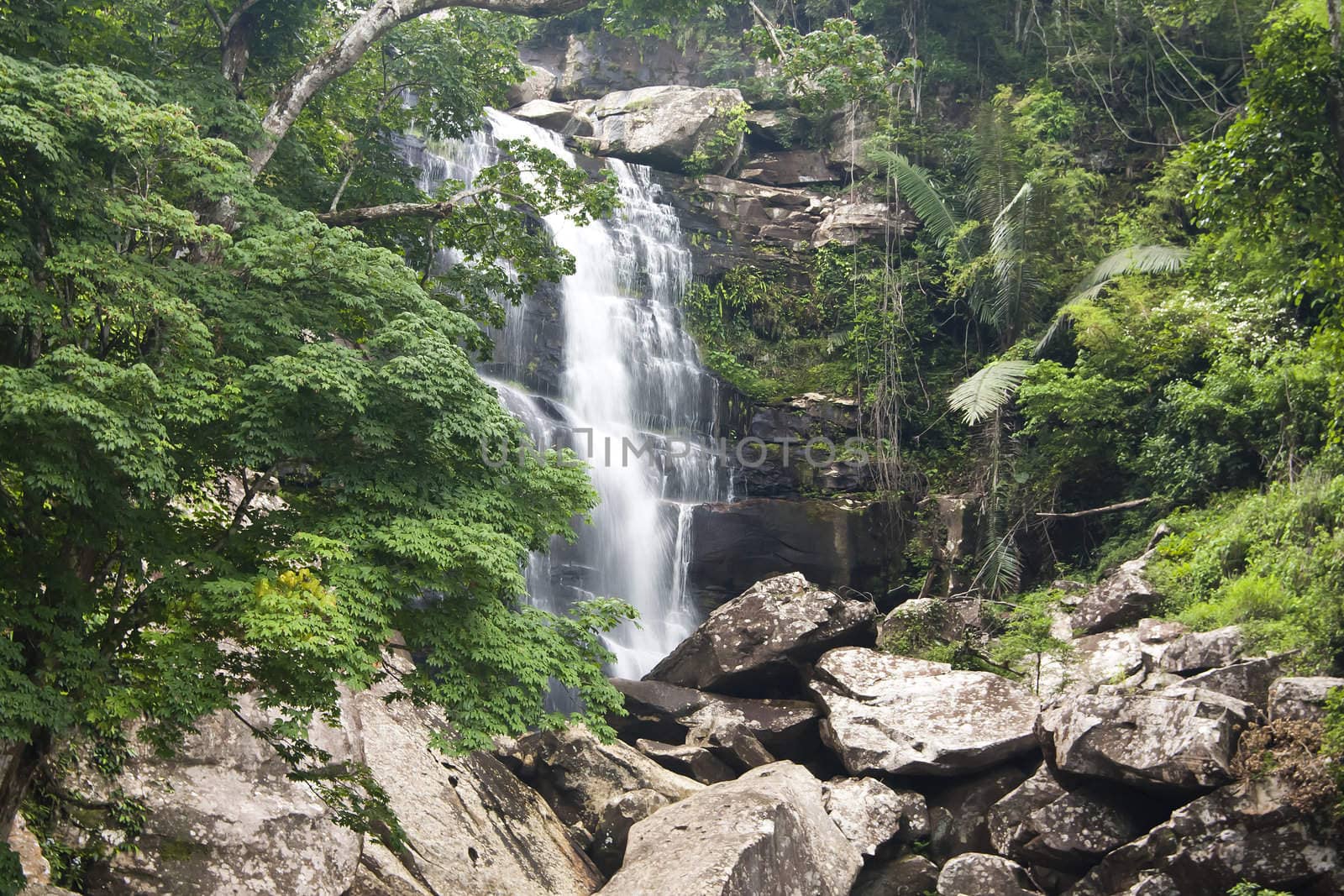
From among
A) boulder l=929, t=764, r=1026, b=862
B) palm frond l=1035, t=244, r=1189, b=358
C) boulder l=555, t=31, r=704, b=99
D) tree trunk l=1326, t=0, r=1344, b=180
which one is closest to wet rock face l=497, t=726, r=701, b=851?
boulder l=929, t=764, r=1026, b=862

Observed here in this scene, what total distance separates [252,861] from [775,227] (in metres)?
17.5

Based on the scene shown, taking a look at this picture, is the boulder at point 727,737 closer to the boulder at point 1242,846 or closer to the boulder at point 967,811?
the boulder at point 967,811

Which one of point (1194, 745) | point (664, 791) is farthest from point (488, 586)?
point (1194, 745)

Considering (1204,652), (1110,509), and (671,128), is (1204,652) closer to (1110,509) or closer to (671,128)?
(1110,509)

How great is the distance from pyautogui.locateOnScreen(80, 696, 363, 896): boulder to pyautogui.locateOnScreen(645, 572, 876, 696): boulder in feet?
21.1

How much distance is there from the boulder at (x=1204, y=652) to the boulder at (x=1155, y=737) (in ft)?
3.72

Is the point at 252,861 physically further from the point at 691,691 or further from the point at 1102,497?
the point at 1102,497

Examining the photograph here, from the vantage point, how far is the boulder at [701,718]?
1262 cm

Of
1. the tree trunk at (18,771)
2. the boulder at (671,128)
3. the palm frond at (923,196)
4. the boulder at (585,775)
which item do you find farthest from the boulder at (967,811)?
the boulder at (671,128)

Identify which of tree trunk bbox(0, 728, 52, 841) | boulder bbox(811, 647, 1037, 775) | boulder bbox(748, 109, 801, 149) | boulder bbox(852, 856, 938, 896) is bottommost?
boulder bbox(852, 856, 938, 896)

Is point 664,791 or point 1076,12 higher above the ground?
point 1076,12

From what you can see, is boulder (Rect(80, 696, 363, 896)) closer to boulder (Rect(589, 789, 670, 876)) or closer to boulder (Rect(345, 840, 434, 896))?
boulder (Rect(345, 840, 434, 896))

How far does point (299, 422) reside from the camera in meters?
6.83

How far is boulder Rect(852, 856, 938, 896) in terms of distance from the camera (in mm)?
10250
